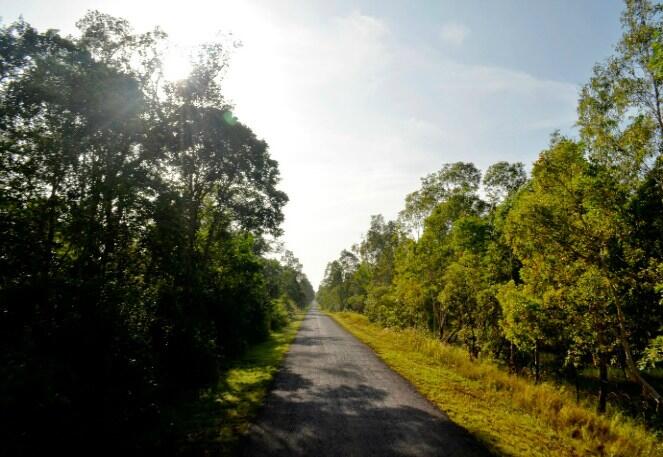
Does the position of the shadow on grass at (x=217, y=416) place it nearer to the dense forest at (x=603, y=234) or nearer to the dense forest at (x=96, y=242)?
the dense forest at (x=96, y=242)

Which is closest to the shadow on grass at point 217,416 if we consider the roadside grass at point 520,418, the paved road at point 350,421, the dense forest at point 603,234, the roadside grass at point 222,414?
the roadside grass at point 222,414

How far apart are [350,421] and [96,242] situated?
303 inches

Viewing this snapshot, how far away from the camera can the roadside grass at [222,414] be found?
695cm

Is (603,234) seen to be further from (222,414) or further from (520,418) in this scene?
(222,414)

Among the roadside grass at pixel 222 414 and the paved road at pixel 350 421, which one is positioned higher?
the paved road at pixel 350 421

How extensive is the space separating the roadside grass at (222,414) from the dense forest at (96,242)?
66 centimetres

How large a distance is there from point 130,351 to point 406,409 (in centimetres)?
696

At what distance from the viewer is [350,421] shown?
850 centimetres

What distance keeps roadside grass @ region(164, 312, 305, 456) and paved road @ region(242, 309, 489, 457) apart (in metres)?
0.36

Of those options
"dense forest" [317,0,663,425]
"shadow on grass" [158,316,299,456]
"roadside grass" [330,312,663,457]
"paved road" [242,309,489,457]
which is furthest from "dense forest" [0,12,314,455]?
"dense forest" [317,0,663,425]

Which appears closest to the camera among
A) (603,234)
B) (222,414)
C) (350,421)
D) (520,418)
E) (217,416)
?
(350,421)

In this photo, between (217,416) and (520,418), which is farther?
(520,418)

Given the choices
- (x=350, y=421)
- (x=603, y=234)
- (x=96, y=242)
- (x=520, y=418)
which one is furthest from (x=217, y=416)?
(x=603, y=234)

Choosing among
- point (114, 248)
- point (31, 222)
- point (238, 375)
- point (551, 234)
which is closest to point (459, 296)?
point (551, 234)
